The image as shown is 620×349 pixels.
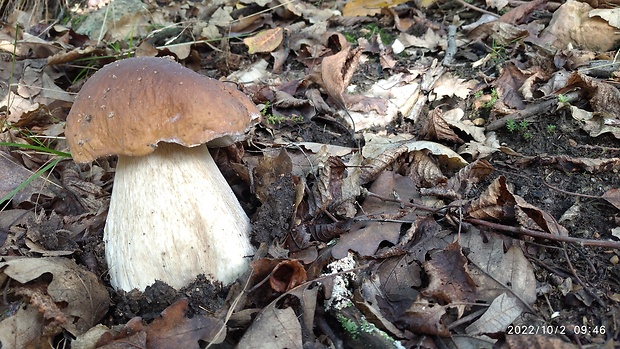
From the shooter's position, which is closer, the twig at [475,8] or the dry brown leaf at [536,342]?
the dry brown leaf at [536,342]

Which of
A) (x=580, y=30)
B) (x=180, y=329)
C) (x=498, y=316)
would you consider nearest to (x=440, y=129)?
(x=498, y=316)

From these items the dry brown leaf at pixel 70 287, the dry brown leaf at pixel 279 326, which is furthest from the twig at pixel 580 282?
the dry brown leaf at pixel 70 287

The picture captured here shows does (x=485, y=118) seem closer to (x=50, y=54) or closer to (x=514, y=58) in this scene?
(x=514, y=58)

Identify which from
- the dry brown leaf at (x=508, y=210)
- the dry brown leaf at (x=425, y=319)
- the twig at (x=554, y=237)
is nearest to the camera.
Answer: the dry brown leaf at (x=425, y=319)

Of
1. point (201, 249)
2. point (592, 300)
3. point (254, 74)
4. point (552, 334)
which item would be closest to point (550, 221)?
point (592, 300)

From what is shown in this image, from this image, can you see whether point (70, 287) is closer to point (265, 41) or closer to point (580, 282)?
point (580, 282)

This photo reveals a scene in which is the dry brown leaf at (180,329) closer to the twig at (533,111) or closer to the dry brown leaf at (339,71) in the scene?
the dry brown leaf at (339,71)
